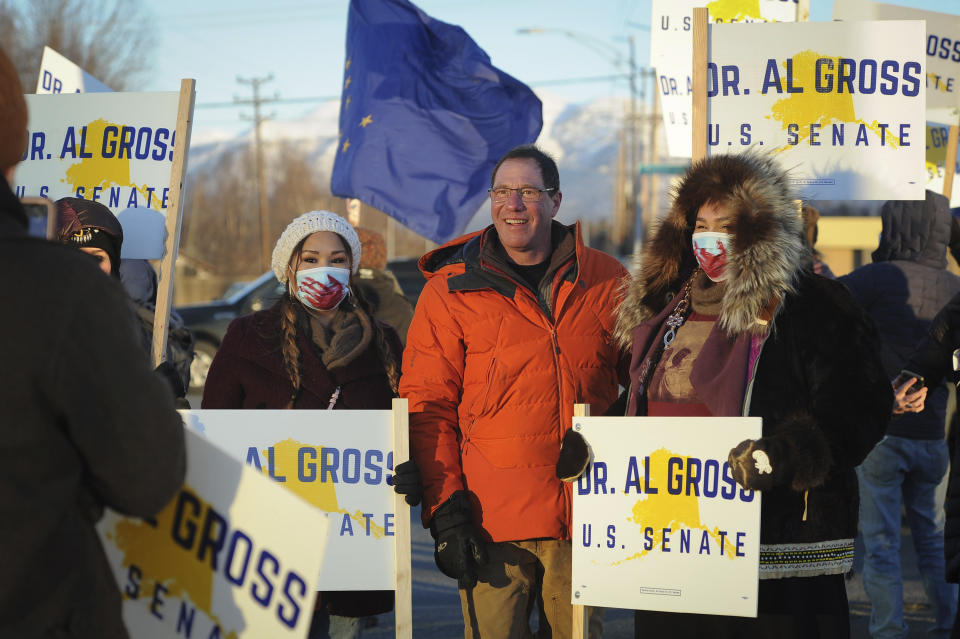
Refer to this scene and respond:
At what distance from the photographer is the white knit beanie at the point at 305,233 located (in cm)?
404

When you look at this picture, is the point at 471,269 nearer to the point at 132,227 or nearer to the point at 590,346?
the point at 590,346

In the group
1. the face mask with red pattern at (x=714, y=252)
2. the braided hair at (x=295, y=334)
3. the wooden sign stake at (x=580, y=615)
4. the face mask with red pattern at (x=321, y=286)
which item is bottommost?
the wooden sign stake at (x=580, y=615)

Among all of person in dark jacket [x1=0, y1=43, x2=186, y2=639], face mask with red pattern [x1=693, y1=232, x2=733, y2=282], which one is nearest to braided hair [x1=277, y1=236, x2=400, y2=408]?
face mask with red pattern [x1=693, y1=232, x2=733, y2=282]

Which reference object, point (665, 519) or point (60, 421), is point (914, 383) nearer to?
point (665, 519)

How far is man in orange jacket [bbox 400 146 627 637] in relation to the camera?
3510mm

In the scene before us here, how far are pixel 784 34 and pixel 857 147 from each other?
607mm

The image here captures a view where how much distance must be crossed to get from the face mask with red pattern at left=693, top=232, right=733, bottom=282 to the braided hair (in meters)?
1.34

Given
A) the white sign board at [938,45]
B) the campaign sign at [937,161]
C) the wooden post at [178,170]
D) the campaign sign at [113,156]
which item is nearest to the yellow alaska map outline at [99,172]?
the campaign sign at [113,156]

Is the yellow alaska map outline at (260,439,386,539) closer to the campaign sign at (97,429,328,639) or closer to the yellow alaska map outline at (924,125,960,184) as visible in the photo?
the campaign sign at (97,429,328,639)

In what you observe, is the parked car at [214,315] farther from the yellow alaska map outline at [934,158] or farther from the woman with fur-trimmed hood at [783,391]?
the woman with fur-trimmed hood at [783,391]

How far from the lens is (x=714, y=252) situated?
10.9ft

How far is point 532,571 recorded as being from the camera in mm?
3598

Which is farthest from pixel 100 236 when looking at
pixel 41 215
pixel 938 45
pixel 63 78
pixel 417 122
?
pixel 938 45

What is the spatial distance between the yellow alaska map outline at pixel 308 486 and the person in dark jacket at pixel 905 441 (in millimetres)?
3027
